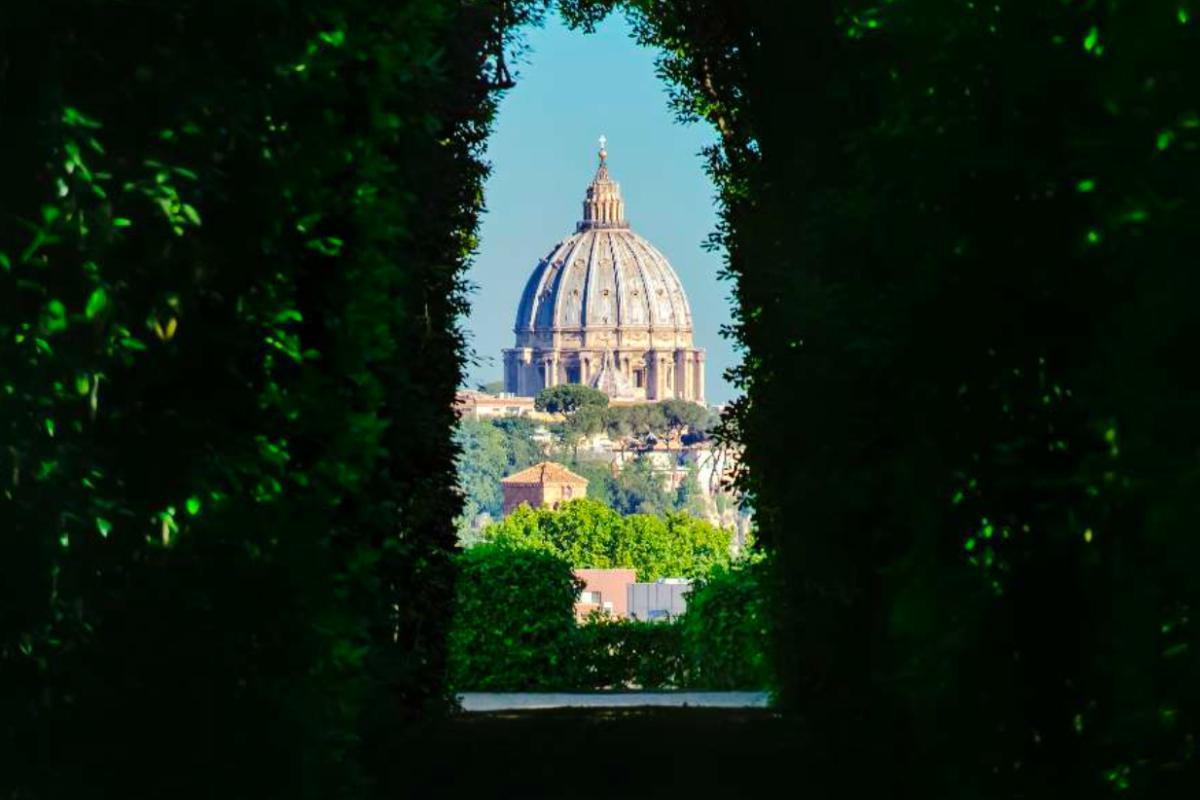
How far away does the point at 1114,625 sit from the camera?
7.43 metres

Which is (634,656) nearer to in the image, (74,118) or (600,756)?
(600,756)

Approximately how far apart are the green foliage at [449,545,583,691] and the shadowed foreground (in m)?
7.64

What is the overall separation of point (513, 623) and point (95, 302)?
67.5 feet

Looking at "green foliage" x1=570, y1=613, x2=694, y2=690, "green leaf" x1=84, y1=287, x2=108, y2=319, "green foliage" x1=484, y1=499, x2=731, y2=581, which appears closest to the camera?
"green leaf" x1=84, y1=287, x2=108, y2=319

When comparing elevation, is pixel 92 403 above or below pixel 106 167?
below

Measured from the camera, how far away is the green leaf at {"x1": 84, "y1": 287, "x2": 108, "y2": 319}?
7.63 metres

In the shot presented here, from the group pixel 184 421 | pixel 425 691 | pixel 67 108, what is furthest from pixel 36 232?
pixel 425 691

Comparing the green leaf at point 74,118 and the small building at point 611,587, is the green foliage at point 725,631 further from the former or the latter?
the small building at point 611,587

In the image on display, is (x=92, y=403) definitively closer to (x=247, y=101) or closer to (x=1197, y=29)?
(x=247, y=101)

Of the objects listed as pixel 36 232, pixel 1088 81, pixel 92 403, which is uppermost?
pixel 1088 81

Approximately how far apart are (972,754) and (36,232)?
4079 millimetres

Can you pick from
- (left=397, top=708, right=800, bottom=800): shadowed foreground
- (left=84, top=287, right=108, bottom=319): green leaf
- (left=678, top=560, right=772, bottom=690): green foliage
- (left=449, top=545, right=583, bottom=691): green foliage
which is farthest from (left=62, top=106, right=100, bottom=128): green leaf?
(left=678, top=560, right=772, bottom=690): green foliage

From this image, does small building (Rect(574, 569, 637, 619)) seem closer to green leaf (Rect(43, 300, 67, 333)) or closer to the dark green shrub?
the dark green shrub

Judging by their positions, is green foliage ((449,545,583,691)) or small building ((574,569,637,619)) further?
small building ((574,569,637,619))
